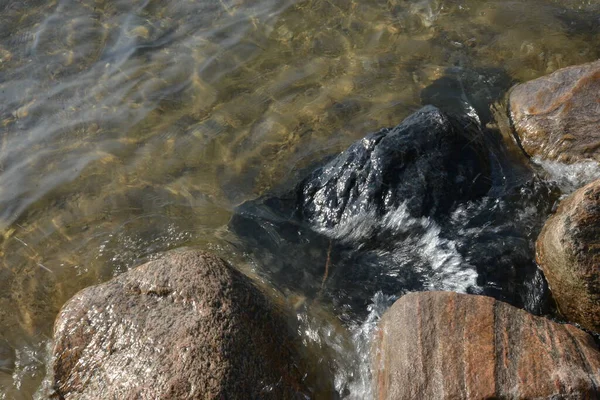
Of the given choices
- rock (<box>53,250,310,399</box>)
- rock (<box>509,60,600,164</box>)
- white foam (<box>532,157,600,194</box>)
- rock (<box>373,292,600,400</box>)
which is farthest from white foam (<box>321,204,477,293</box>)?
rock (<box>509,60,600,164</box>)

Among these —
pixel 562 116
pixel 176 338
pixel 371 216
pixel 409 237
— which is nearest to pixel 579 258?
pixel 409 237

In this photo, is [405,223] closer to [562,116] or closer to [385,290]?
[385,290]

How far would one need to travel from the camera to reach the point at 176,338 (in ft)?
11.6

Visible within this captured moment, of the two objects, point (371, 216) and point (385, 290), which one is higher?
point (371, 216)

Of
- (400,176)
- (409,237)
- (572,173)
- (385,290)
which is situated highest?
(400,176)

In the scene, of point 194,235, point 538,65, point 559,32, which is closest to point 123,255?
point 194,235

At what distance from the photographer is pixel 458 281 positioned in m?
4.35

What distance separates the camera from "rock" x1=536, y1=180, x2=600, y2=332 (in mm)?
3832

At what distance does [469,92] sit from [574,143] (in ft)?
4.68

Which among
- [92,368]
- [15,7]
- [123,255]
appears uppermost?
[15,7]

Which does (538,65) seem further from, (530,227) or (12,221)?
(12,221)

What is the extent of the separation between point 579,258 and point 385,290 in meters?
1.30

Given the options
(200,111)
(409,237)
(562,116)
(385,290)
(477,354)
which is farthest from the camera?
(200,111)

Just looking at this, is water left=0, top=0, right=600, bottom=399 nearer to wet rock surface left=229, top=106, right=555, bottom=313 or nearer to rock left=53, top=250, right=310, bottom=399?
wet rock surface left=229, top=106, right=555, bottom=313
